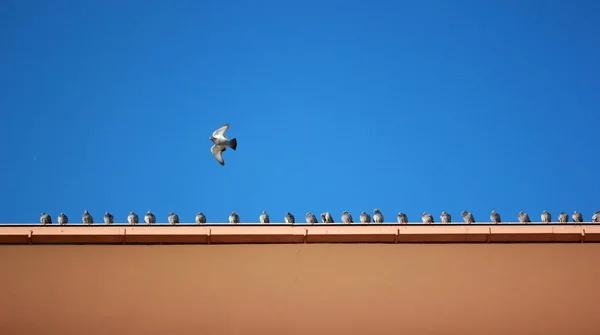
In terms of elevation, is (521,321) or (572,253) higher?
(572,253)

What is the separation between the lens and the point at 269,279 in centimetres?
1088

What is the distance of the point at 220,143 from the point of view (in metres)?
17.5

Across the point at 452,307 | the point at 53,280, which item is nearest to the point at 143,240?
the point at 53,280

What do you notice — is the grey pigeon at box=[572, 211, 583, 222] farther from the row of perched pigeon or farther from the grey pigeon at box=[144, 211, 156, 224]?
the grey pigeon at box=[144, 211, 156, 224]

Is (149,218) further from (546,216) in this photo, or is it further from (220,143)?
(546,216)

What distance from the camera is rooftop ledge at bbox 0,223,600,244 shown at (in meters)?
10.6

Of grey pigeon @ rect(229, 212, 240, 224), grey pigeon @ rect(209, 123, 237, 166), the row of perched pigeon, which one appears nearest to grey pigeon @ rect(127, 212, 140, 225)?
the row of perched pigeon

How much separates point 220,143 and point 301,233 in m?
7.20

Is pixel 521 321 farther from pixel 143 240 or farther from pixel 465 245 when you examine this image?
pixel 143 240

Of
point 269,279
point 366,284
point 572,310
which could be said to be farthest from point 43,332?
point 572,310

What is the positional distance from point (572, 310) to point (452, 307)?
157 centimetres

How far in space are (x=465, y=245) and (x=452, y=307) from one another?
0.84m

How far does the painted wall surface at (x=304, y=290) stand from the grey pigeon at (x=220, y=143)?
639 cm

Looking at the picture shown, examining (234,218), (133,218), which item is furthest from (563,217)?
(133,218)
